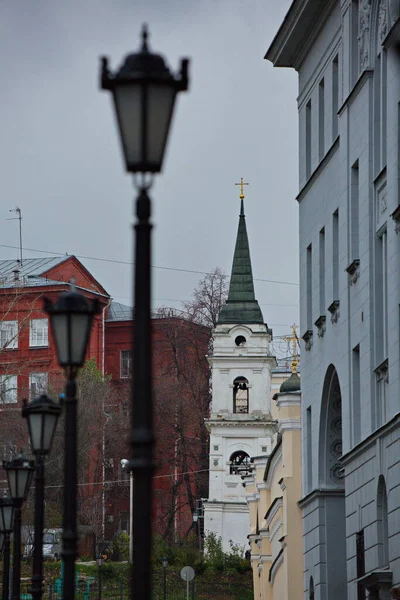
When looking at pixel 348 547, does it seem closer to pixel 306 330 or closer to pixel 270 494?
pixel 306 330

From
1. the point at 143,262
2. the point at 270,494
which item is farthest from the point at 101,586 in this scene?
the point at 143,262

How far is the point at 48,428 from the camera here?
1653 cm

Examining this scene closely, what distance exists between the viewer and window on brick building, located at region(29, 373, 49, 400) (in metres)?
84.5

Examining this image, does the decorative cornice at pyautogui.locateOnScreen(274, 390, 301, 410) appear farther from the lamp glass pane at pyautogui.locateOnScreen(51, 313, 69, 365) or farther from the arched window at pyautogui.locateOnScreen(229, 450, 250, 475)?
the arched window at pyautogui.locateOnScreen(229, 450, 250, 475)

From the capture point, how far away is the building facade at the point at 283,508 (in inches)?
1713

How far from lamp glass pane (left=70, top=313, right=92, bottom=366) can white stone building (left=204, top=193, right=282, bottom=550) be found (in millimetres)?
74754

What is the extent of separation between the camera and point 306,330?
39.3 m

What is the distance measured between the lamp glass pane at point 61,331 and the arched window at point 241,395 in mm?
78236

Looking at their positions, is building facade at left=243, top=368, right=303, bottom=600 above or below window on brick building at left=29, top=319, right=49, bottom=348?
below

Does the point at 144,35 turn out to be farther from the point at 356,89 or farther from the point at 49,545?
the point at 49,545

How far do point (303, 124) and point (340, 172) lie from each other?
5739 mm

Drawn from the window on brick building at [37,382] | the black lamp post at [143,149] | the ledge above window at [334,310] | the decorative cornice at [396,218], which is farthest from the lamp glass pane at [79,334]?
the window on brick building at [37,382]

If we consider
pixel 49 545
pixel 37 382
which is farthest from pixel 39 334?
pixel 49 545

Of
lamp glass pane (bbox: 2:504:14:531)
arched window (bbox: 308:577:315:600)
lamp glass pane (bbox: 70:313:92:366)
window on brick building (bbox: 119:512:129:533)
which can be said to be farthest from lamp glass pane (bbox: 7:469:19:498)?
window on brick building (bbox: 119:512:129:533)
